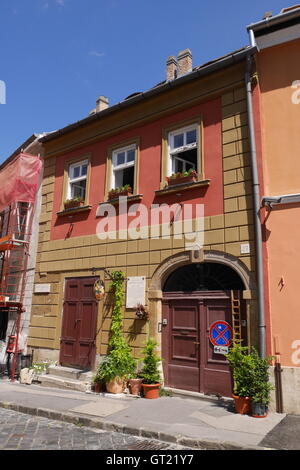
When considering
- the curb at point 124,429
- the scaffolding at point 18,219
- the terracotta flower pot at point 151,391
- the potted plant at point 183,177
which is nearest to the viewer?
the curb at point 124,429

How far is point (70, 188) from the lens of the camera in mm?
12219

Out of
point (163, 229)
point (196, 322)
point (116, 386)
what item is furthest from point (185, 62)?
point (116, 386)

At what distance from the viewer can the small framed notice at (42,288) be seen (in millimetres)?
11633

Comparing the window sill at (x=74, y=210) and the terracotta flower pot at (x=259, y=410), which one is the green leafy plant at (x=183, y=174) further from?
the terracotta flower pot at (x=259, y=410)

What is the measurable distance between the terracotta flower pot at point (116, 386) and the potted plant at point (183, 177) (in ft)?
15.8

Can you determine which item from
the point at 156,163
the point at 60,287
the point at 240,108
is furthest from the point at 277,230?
the point at 60,287

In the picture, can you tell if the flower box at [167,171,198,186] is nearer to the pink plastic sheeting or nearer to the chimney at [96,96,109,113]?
the pink plastic sheeting

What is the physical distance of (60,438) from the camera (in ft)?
18.8

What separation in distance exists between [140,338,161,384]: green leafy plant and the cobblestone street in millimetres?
2161

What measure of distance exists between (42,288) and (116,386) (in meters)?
4.51

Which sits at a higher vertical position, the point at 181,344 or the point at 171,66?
the point at 171,66

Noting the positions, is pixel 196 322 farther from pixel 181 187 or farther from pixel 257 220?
pixel 181 187

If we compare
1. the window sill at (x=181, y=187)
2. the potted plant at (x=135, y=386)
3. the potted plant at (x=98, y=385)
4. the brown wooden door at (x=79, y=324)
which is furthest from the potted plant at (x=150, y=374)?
the window sill at (x=181, y=187)

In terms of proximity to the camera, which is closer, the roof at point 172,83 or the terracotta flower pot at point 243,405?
the terracotta flower pot at point 243,405
